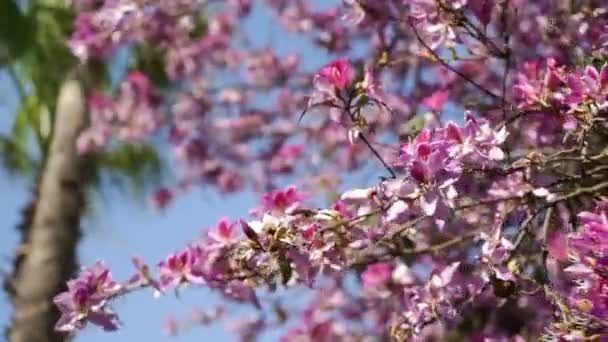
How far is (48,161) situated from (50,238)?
776mm

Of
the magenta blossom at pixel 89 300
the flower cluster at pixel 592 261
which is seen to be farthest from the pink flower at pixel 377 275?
the flower cluster at pixel 592 261

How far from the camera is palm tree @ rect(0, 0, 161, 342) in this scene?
15.3 feet

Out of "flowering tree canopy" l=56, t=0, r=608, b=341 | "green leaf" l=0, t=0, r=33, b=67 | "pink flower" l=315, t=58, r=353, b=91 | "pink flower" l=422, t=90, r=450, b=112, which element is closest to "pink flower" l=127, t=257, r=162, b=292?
"flowering tree canopy" l=56, t=0, r=608, b=341

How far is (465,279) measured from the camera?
243 centimetres

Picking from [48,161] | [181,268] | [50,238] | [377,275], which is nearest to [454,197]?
[181,268]

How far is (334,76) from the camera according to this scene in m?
2.25

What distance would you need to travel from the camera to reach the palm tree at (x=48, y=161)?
4652mm

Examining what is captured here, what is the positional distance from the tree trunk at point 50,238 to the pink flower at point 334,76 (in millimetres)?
2589

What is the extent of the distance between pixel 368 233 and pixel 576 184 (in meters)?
0.57

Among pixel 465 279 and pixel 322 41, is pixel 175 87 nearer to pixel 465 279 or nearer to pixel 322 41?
pixel 322 41

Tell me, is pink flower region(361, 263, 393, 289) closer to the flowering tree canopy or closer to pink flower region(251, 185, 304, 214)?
the flowering tree canopy

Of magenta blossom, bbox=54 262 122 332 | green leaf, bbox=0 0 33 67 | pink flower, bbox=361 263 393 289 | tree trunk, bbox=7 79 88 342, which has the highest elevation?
green leaf, bbox=0 0 33 67

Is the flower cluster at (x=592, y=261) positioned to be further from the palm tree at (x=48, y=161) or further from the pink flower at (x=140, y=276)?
the palm tree at (x=48, y=161)

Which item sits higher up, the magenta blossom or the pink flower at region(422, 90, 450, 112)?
the magenta blossom
